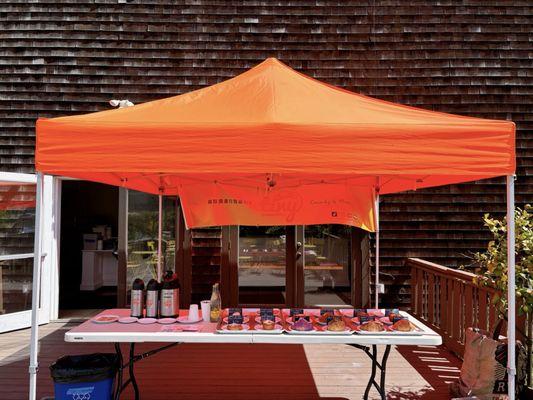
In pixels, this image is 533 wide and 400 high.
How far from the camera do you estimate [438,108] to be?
6020 millimetres

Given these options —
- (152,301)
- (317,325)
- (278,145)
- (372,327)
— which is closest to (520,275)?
(372,327)

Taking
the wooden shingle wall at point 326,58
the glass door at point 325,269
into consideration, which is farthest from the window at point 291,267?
the wooden shingle wall at point 326,58

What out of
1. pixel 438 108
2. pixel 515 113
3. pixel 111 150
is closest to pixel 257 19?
pixel 438 108

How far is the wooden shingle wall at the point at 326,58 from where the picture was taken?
19.6 feet

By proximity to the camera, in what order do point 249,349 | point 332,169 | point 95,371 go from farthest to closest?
point 249,349
point 95,371
point 332,169

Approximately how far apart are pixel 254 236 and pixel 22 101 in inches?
148

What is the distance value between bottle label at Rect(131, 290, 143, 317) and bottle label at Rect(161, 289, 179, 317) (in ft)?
0.56

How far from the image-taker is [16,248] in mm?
5262

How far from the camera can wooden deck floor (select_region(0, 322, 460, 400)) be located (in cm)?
349

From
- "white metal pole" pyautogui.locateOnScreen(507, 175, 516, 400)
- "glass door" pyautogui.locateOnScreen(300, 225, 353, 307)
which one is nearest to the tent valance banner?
"white metal pole" pyautogui.locateOnScreen(507, 175, 516, 400)

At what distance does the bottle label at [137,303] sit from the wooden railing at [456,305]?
2.94 metres

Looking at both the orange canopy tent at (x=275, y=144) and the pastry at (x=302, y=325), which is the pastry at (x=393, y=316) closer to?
the pastry at (x=302, y=325)

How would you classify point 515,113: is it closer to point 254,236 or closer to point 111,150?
point 254,236

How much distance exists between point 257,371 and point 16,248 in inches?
133
